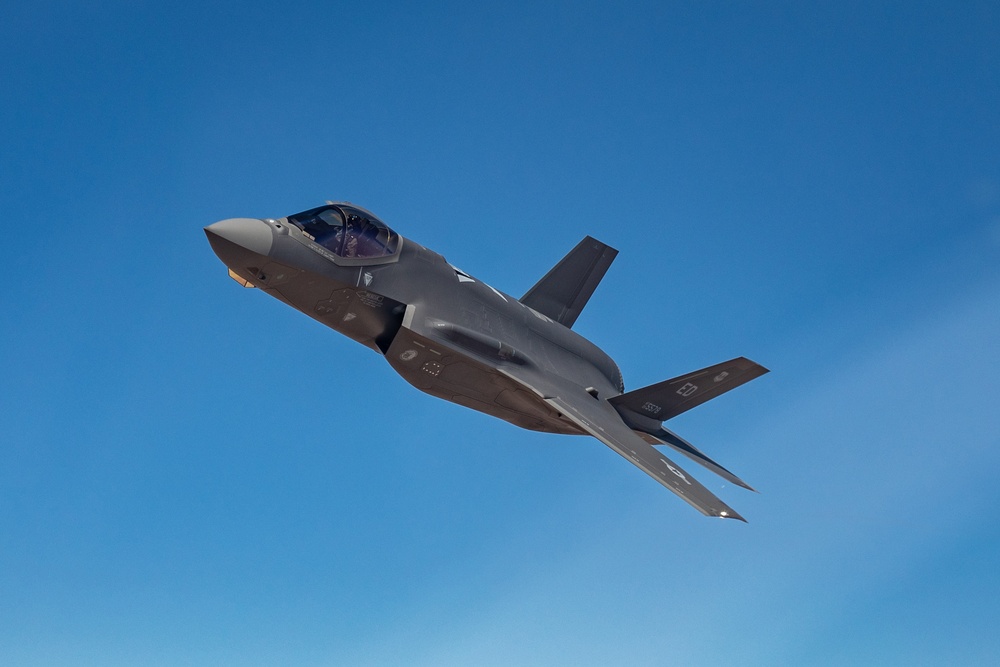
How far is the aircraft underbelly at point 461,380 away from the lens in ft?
73.9

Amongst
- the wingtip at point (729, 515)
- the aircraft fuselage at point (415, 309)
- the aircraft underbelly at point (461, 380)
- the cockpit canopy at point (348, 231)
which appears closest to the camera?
the wingtip at point (729, 515)

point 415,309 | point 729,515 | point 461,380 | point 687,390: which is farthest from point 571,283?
→ point 729,515

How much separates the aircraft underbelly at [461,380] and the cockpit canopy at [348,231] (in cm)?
203

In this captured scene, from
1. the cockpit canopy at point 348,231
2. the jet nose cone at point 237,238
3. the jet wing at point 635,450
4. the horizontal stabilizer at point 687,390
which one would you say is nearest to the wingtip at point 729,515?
the jet wing at point 635,450

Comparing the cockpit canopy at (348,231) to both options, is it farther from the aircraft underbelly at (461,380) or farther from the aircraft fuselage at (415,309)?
the aircraft underbelly at (461,380)

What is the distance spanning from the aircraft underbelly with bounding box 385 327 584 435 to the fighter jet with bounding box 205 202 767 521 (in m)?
0.03

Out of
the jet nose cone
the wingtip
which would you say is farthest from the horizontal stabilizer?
the jet nose cone

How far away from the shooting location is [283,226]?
21391 millimetres

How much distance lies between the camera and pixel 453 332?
893 inches

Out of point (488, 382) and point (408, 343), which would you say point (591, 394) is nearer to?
point (488, 382)

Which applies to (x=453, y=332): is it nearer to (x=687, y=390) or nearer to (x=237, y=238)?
(x=237, y=238)

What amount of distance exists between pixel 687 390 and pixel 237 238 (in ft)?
41.9

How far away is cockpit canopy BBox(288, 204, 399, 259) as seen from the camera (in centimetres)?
2170

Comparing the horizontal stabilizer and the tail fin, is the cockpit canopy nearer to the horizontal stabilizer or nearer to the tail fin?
the tail fin
